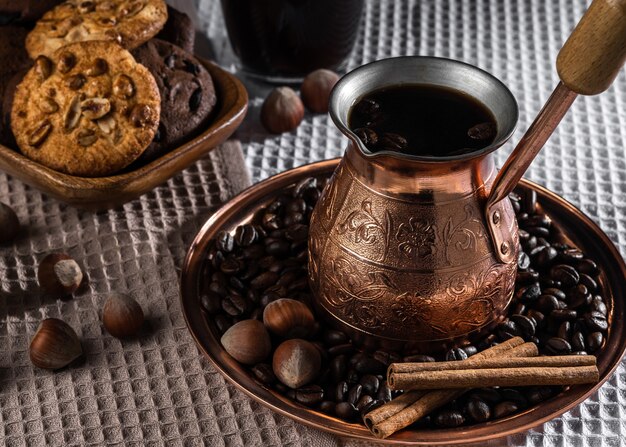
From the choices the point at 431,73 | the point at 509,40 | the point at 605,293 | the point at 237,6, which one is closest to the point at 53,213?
the point at 237,6

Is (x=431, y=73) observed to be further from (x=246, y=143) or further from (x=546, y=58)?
(x=546, y=58)

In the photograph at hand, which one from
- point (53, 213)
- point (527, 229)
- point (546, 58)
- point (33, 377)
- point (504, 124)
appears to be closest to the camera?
point (504, 124)

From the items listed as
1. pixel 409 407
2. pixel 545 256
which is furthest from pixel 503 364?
pixel 545 256

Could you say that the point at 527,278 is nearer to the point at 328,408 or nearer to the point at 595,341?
the point at 595,341

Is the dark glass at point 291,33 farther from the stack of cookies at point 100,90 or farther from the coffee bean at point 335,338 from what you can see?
the coffee bean at point 335,338

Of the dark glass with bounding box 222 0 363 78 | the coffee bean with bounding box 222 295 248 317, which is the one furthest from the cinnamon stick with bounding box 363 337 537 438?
the dark glass with bounding box 222 0 363 78
